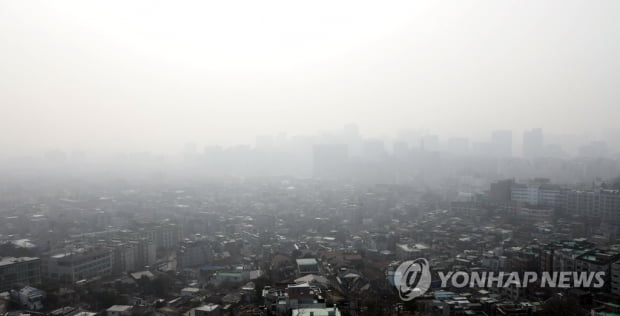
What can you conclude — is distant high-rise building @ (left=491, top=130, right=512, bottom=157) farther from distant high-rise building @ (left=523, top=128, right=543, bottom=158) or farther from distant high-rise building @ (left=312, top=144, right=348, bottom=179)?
distant high-rise building @ (left=312, top=144, right=348, bottom=179)

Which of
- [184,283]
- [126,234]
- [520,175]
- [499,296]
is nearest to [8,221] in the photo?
[126,234]

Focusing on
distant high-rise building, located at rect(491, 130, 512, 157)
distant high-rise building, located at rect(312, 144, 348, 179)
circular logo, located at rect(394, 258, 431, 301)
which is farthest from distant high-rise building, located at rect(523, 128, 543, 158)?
circular logo, located at rect(394, 258, 431, 301)

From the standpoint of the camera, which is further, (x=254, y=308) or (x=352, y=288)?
(x=352, y=288)

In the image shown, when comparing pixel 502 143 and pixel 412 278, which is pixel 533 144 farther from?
pixel 412 278

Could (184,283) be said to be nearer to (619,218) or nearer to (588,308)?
(588,308)

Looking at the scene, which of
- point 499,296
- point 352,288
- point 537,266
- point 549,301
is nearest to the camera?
point 549,301

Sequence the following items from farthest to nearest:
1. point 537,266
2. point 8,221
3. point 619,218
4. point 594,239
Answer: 1. point 8,221
2. point 619,218
3. point 594,239
4. point 537,266
